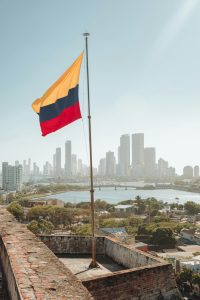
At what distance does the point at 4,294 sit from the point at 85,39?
4.29 metres

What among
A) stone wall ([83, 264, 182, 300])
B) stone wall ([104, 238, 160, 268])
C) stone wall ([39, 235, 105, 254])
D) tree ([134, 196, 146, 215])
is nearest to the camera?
stone wall ([83, 264, 182, 300])

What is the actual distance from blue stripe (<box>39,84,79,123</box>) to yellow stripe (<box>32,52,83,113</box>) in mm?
63

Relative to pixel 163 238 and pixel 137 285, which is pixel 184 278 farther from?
pixel 137 285

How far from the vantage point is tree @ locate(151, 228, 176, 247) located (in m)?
41.0

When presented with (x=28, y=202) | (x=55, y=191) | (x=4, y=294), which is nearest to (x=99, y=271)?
(x=4, y=294)

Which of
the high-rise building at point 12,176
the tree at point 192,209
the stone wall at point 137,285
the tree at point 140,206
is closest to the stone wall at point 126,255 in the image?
the stone wall at point 137,285

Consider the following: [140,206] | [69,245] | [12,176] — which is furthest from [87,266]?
[12,176]

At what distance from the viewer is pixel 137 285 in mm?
4043

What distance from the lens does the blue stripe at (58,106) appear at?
594 centimetres

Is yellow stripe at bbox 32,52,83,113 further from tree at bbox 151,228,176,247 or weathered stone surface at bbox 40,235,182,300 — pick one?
tree at bbox 151,228,176,247

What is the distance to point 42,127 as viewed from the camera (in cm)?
637

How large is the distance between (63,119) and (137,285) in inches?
121

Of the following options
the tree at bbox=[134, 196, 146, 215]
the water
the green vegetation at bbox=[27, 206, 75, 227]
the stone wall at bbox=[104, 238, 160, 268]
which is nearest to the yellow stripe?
the stone wall at bbox=[104, 238, 160, 268]

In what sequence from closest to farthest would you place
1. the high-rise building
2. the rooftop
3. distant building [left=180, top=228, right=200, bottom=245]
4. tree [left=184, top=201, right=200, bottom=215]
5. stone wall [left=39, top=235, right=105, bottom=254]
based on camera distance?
the rooftop, stone wall [left=39, top=235, right=105, bottom=254], distant building [left=180, top=228, right=200, bottom=245], tree [left=184, top=201, right=200, bottom=215], the high-rise building
